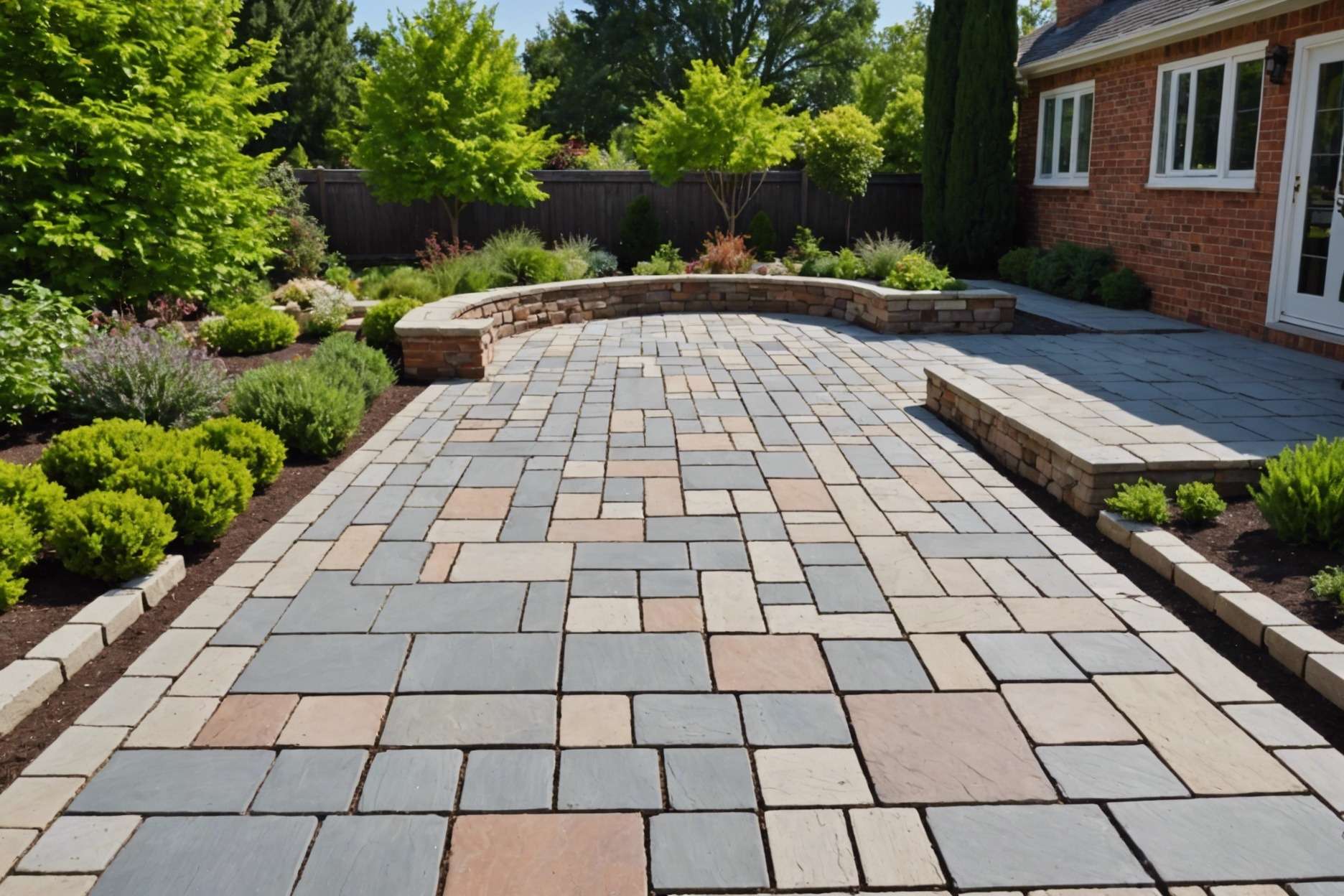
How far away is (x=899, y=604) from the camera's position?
369 cm

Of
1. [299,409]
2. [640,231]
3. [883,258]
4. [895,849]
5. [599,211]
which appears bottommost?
[895,849]

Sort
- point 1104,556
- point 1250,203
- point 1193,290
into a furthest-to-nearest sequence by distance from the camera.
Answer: point 1193,290
point 1250,203
point 1104,556

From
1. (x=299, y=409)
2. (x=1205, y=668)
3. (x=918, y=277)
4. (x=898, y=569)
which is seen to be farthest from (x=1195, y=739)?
(x=918, y=277)

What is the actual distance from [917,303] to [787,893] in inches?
314

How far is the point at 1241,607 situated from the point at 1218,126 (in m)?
7.47

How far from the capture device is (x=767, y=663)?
3.24m

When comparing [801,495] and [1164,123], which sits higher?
[1164,123]

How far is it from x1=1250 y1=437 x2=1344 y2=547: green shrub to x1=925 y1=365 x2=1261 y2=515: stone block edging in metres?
0.51

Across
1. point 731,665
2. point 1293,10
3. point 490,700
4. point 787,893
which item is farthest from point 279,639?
point 1293,10

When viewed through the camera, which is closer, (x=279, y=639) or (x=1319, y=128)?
(x=279, y=639)

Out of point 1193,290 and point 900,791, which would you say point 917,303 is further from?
point 900,791

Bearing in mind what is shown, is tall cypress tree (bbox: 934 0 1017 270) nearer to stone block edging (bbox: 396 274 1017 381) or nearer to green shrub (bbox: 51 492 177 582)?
stone block edging (bbox: 396 274 1017 381)

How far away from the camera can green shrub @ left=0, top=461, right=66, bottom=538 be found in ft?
12.3

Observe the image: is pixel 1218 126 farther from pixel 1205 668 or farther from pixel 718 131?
pixel 1205 668
